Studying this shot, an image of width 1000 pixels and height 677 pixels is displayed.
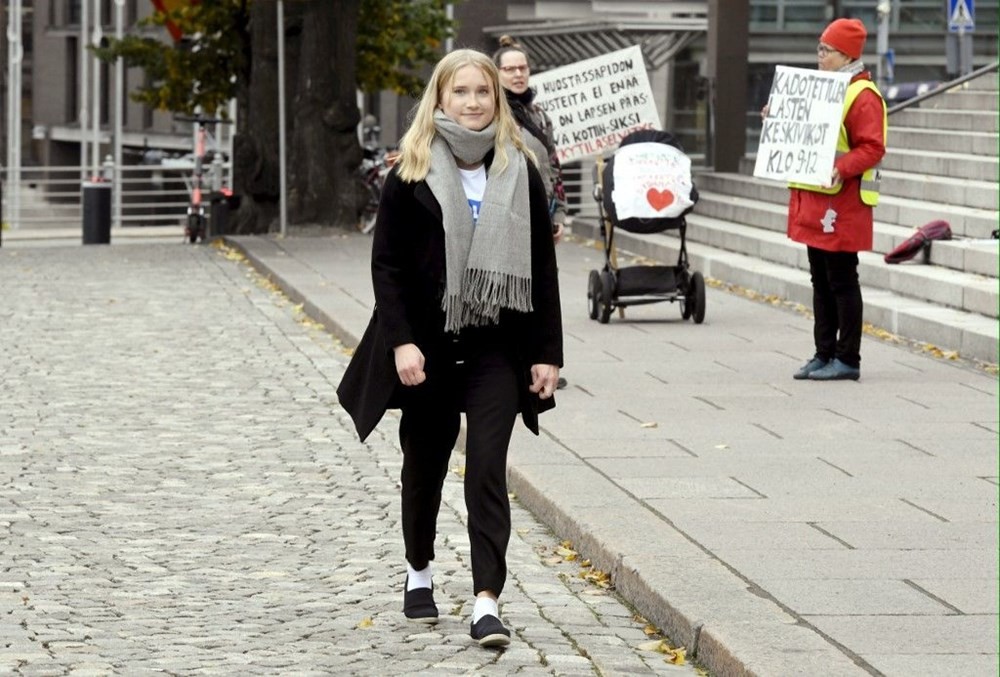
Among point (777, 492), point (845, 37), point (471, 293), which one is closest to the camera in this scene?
point (471, 293)

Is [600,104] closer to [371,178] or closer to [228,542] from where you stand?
[228,542]

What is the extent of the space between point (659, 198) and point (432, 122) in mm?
8186

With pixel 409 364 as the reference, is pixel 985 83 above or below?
above

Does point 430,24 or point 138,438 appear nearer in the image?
point 138,438

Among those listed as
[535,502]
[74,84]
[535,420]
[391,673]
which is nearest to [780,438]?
[535,502]

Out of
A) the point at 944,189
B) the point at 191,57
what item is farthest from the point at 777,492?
the point at 191,57

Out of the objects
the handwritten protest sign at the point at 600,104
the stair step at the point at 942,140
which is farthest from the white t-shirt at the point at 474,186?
the stair step at the point at 942,140

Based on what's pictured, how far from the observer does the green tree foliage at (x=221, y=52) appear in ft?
96.3

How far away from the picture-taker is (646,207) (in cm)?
1423

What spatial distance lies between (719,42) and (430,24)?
337 inches

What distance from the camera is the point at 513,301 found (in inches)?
240

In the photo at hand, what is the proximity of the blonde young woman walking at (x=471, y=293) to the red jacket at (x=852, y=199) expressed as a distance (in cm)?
557

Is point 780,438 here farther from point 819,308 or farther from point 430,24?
point 430,24

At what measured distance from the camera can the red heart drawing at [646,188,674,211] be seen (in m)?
14.2
